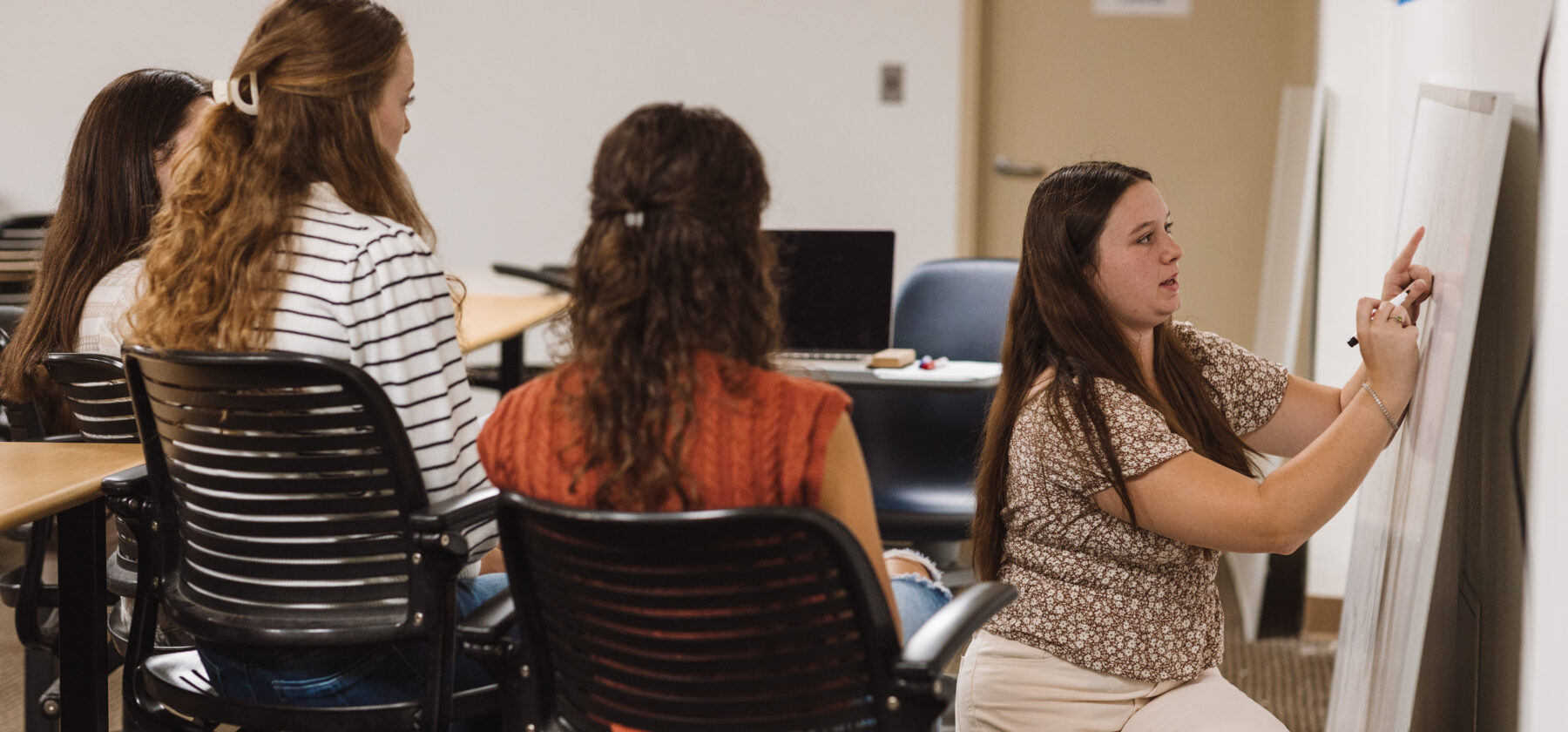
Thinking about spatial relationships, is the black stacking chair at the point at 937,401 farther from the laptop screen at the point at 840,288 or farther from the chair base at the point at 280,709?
the chair base at the point at 280,709

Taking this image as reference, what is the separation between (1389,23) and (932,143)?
212 centimetres

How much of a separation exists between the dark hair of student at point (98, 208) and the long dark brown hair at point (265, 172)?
0.47 m

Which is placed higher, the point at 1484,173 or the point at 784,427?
the point at 1484,173

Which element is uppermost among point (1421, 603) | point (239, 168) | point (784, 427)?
point (239, 168)

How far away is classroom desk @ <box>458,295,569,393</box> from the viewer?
316 centimetres

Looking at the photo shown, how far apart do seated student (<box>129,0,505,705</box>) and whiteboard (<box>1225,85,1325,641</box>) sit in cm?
196

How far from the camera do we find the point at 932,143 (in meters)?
4.56

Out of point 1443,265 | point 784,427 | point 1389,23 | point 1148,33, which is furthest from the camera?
point 1148,33

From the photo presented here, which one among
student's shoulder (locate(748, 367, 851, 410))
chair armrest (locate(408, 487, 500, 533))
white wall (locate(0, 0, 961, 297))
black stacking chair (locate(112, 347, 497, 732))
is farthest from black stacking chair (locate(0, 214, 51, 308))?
student's shoulder (locate(748, 367, 851, 410))

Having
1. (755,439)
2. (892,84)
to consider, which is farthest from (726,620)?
(892,84)

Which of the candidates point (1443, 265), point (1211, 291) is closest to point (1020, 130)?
point (1211, 291)

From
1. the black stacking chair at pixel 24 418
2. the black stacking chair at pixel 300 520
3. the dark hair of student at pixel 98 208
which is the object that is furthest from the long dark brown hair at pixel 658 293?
the black stacking chair at pixel 24 418

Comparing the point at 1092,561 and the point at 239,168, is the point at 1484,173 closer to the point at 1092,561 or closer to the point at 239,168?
the point at 1092,561

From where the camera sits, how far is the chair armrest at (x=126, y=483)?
60.1 inches
